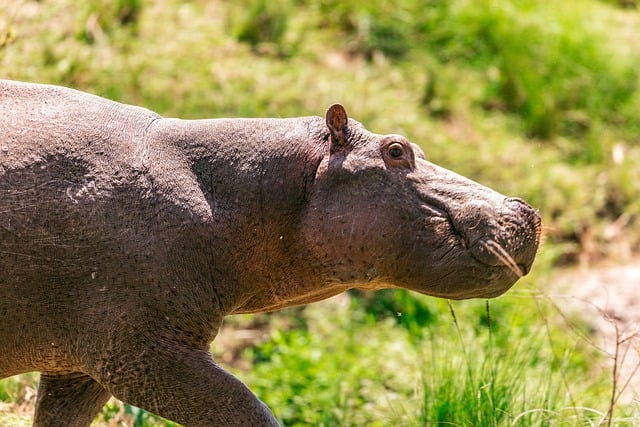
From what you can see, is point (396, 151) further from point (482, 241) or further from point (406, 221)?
point (482, 241)

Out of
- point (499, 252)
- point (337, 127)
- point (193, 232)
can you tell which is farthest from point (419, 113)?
point (193, 232)

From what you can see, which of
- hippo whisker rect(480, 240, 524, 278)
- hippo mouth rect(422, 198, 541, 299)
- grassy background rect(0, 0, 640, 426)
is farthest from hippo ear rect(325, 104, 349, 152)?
grassy background rect(0, 0, 640, 426)

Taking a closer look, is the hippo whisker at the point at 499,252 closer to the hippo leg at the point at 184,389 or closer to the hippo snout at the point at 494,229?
the hippo snout at the point at 494,229

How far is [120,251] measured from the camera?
3.92m

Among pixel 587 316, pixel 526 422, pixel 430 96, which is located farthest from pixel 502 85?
pixel 526 422

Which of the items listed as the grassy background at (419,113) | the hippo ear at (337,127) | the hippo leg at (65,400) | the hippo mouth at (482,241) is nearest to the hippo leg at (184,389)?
the hippo leg at (65,400)

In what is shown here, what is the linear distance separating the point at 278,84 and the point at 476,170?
177 centimetres

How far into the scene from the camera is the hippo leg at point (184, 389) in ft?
13.0

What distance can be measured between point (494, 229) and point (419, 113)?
251 inches

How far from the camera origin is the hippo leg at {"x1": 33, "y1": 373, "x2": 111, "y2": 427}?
14.6 feet

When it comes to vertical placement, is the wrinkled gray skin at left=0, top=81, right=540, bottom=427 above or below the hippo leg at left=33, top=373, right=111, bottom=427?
above

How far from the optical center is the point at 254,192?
163 inches

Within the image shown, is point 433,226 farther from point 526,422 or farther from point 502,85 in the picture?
point 502,85

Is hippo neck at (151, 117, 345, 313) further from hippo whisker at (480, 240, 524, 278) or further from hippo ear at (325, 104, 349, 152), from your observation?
hippo whisker at (480, 240, 524, 278)
